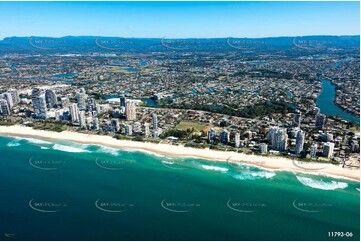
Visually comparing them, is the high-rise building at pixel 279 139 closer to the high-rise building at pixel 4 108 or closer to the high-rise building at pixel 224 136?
the high-rise building at pixel 224 136

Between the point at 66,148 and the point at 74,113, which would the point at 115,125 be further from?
the point at 74,113

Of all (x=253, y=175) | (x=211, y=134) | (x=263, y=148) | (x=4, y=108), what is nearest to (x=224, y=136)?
(x=211, y=134)

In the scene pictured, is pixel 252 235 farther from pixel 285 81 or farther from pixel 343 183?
pixel 285 81

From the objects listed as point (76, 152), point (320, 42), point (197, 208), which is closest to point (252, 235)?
point (197, 208)

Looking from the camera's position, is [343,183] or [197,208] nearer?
[197,208]
